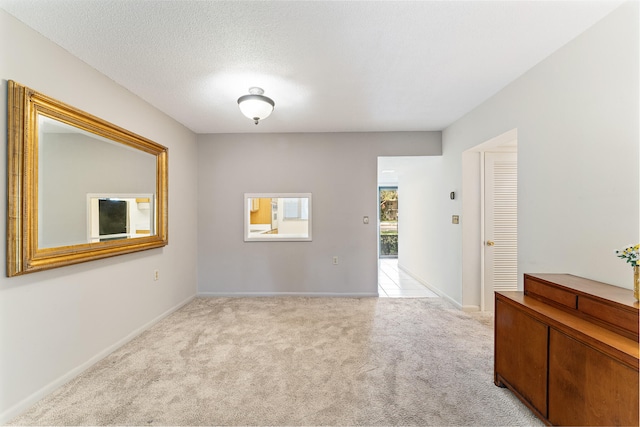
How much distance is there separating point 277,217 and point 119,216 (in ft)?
7.00

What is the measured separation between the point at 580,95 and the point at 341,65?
1.69 meters

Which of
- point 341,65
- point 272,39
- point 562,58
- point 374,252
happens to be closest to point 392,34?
point 341,65

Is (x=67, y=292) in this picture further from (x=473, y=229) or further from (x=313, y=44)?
(x=473, y=229)

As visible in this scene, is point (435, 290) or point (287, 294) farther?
point (435, 290)

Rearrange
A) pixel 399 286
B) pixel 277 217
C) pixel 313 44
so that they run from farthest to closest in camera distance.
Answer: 1. pixel 399 286
2. pixel 277 217
3. pixel 313 44

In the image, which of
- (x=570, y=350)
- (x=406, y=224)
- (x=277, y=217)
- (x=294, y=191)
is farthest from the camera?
(x=406, y=224)

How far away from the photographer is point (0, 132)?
1604 millimetres

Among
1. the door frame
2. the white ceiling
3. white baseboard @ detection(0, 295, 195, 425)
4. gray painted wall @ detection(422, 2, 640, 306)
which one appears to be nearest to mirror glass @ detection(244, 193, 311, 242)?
A: the white ceiling

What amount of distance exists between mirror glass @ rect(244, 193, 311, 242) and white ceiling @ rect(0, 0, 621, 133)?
1539 mm

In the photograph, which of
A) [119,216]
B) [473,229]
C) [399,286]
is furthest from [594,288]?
[119,216]

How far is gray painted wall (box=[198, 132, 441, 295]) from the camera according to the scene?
13.4 ft

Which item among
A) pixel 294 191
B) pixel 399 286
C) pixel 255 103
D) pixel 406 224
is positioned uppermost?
pixel 255 103

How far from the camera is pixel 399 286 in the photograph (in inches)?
186

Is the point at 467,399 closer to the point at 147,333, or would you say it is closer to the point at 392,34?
the point at 392,34
